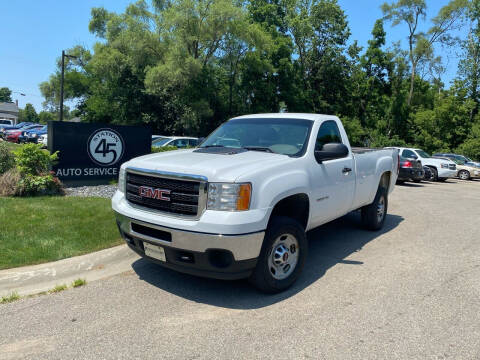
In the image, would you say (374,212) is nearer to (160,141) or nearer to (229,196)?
(229,196)

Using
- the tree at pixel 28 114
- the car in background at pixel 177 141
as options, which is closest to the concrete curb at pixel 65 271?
the car in background at pixel 177 141

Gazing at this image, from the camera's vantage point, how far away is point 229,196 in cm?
367

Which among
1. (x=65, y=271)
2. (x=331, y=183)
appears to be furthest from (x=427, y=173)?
(x=65, y=271)

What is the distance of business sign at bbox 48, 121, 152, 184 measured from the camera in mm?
8938

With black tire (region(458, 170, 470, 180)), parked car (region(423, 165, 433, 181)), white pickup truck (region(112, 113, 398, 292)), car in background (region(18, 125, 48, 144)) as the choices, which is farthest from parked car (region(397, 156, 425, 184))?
car in background (region(18, 125, 48, 144))

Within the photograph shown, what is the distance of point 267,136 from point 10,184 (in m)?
5.84

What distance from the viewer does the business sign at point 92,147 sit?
8.94 metres

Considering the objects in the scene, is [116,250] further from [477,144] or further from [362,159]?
[477,144]

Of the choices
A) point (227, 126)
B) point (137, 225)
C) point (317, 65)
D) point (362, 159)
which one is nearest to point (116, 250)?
point (137, 225)

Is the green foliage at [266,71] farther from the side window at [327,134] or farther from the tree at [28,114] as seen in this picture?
the tree at [28,114]

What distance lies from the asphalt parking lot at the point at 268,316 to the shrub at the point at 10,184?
4460 mm

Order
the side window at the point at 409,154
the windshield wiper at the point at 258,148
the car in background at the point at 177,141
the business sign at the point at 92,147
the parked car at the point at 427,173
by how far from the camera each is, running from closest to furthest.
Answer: the windshield wiper at the point at 258,148 → the business sign at the point at 92,147 → the car in background at the point at 177,141 → the side window at the point at 409,154 → the parked car at the point at 427,173

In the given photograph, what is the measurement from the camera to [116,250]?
17.0 feet

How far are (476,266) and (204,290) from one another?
3.75 meters
